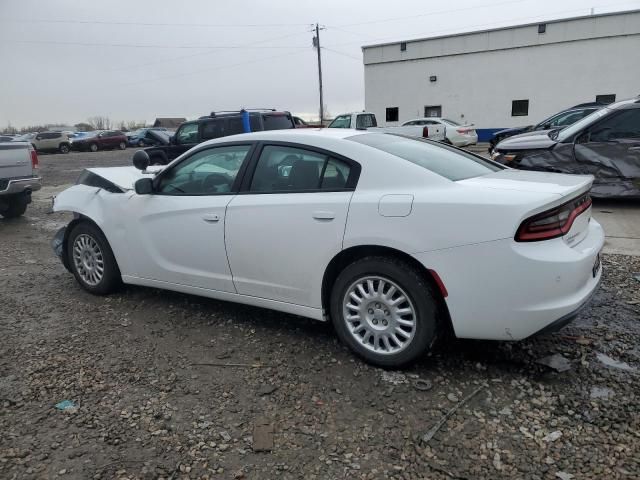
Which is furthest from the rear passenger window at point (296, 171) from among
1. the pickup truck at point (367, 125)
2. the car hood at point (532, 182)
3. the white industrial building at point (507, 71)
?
the white industrial building at point (507, 71)

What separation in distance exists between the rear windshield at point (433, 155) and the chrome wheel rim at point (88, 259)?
267cm

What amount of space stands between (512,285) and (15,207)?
361 inches

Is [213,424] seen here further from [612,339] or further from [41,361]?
[612,339]

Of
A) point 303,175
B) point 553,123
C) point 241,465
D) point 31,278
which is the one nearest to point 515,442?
point 241,465

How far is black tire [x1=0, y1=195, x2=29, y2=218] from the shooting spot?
8.77 meters

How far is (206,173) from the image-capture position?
4012 millimetres

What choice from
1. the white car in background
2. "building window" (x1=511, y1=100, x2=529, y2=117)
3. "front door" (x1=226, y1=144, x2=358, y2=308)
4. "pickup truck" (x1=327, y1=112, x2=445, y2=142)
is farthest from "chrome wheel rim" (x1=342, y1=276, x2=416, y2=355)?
"building window" (x1=511, y1=100, x2=529, y2=117)

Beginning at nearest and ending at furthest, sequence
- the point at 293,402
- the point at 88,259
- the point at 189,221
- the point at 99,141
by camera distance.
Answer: the point at 293,402 → the point at 189,221 → the point at 88,259 → the point at 99,141

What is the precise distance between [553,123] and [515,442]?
1369 cm

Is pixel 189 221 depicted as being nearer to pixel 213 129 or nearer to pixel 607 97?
pixel 213 129

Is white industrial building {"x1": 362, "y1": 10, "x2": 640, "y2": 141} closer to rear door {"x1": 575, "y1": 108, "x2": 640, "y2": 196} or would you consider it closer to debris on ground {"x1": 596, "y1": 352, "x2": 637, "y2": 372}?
rear door {"x1": 575, "y1": 108, "x2": 640, "y2": 196}

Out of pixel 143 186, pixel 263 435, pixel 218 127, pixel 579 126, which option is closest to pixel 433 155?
pixel 263 435

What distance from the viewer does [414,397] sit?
9.53 ft

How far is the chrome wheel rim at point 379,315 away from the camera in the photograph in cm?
306
